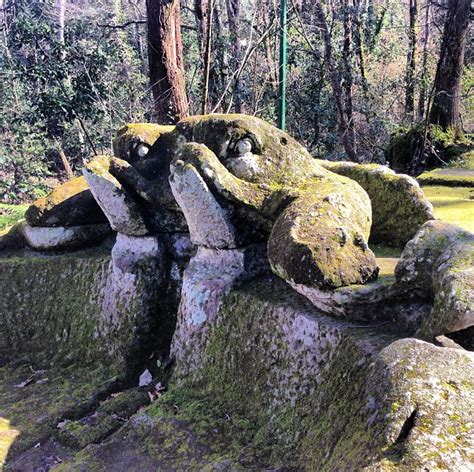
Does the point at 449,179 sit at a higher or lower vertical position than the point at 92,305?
higher

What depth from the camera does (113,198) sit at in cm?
338

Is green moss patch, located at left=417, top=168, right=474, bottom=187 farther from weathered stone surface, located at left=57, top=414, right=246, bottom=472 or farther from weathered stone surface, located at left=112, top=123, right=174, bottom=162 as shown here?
weathered stone surface, located at left=57, top=414, right=246, bottom=472

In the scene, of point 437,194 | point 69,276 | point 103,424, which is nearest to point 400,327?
point 103,424

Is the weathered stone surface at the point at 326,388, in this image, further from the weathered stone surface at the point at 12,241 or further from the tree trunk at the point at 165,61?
the tree trunk at the point at 165,61

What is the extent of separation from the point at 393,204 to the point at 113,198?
70.4 inches

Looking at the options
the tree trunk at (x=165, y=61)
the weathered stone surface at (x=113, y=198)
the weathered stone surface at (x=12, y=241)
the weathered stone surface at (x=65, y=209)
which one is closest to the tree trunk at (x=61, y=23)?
the tree trunk at (x=165, y=61)

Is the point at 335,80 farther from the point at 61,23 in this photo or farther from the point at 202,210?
the point at 61,23

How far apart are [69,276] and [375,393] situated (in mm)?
2829

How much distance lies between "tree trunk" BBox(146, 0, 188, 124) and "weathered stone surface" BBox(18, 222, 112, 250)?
2091 mm

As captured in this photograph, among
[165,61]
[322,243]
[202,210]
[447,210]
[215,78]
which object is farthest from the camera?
[215,78]

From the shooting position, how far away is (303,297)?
104 inches

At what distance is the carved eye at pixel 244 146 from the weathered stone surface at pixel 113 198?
2.80ft

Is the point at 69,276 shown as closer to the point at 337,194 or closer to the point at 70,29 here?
the point at 337,194

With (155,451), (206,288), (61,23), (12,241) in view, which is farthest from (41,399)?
(61,23)
